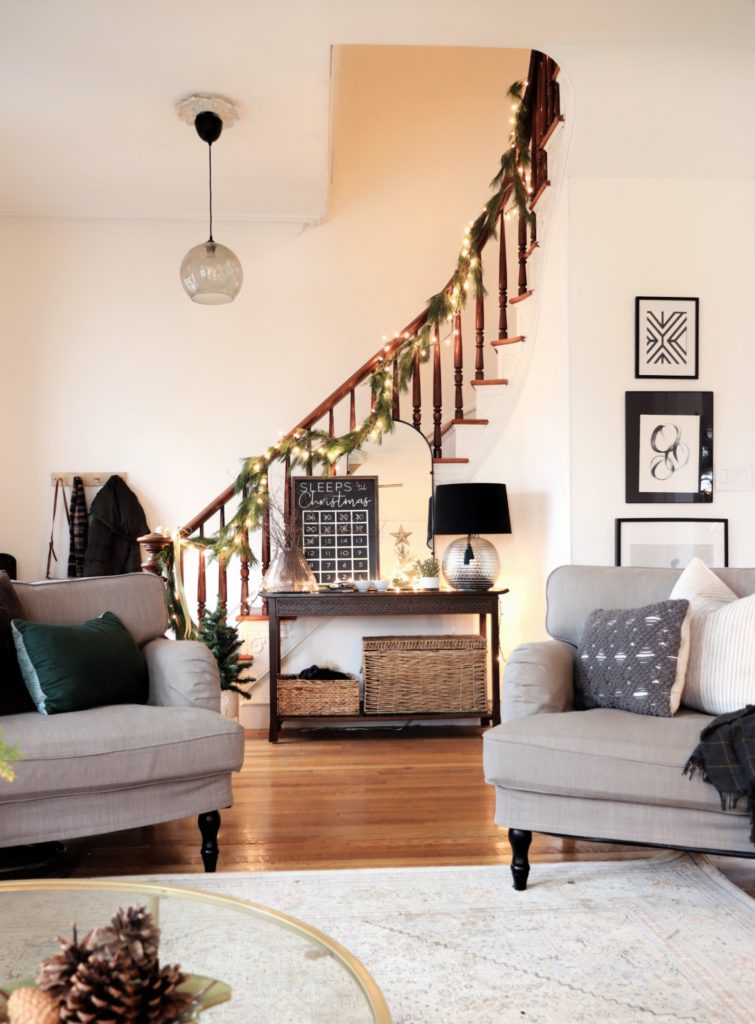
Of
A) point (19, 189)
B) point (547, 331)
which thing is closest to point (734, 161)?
point (547, 331)

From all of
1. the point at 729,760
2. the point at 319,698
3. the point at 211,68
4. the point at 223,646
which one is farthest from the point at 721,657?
the point at 211,68

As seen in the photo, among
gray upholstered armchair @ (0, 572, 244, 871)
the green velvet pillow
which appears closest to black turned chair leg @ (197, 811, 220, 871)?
gray upholstered armchair @ (0, 572, 244, 871)

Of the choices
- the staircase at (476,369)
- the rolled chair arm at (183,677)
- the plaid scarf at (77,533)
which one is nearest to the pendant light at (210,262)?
the staircase at (476,369)

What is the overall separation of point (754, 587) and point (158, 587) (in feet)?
7.10

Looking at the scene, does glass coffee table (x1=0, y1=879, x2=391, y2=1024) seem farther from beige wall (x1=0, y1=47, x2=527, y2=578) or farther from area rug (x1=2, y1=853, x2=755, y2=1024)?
beige wall (x1=0, y1=47, x2=527, y2=578)

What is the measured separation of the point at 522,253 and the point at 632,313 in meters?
0.81

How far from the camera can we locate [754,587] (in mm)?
3029

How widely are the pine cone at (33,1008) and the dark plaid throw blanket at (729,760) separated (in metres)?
1.76

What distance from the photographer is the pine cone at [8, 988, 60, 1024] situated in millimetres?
1067

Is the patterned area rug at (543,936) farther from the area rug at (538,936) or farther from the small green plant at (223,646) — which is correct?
the small green plant at (223,646)

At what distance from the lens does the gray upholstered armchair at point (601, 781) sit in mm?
2355

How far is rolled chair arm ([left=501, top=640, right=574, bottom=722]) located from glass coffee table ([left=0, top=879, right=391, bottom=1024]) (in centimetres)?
139

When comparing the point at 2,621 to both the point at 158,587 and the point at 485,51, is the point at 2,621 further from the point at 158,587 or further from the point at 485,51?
the point at 485,51

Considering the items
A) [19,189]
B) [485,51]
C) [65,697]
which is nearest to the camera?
[65,697]
